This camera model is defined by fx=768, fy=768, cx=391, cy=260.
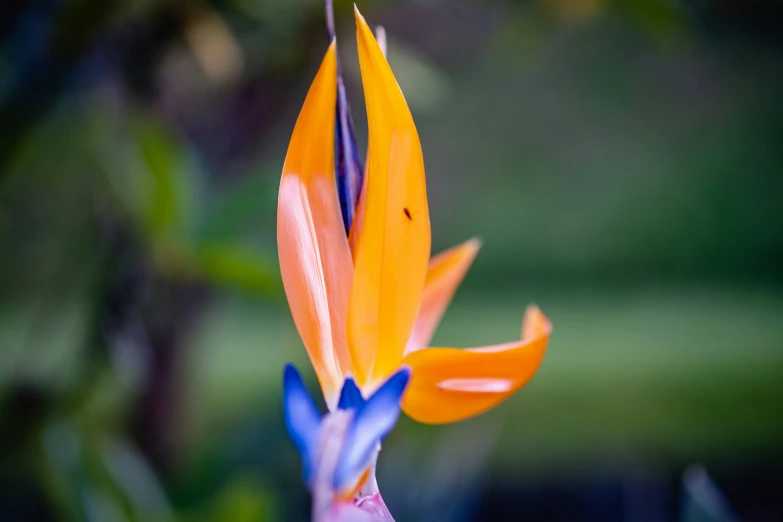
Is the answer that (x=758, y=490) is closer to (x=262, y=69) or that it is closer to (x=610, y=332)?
(x=610, y=332)

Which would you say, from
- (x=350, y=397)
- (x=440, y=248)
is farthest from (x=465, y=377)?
(x=440, y=248)

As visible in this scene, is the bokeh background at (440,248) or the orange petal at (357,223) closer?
the orange petal at (357,223)

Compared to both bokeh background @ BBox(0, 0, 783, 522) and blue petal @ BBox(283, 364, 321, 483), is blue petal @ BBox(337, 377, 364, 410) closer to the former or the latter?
blue petal @ BBox(283, 364, 321, 483)

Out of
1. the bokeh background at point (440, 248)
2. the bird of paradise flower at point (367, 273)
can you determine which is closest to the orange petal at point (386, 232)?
the bird of paradise flower at point (367, 273)

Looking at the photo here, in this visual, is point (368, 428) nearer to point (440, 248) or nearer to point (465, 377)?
point (465, 377)

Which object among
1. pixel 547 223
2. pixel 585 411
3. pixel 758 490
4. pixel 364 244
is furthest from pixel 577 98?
pixel 364 244

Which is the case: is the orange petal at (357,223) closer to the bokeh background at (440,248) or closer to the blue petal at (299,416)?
the blue petal at (299,416)

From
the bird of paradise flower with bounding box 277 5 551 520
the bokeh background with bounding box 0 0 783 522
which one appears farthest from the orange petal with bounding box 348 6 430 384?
the bokeh background with bounding box 0 0 783 522
